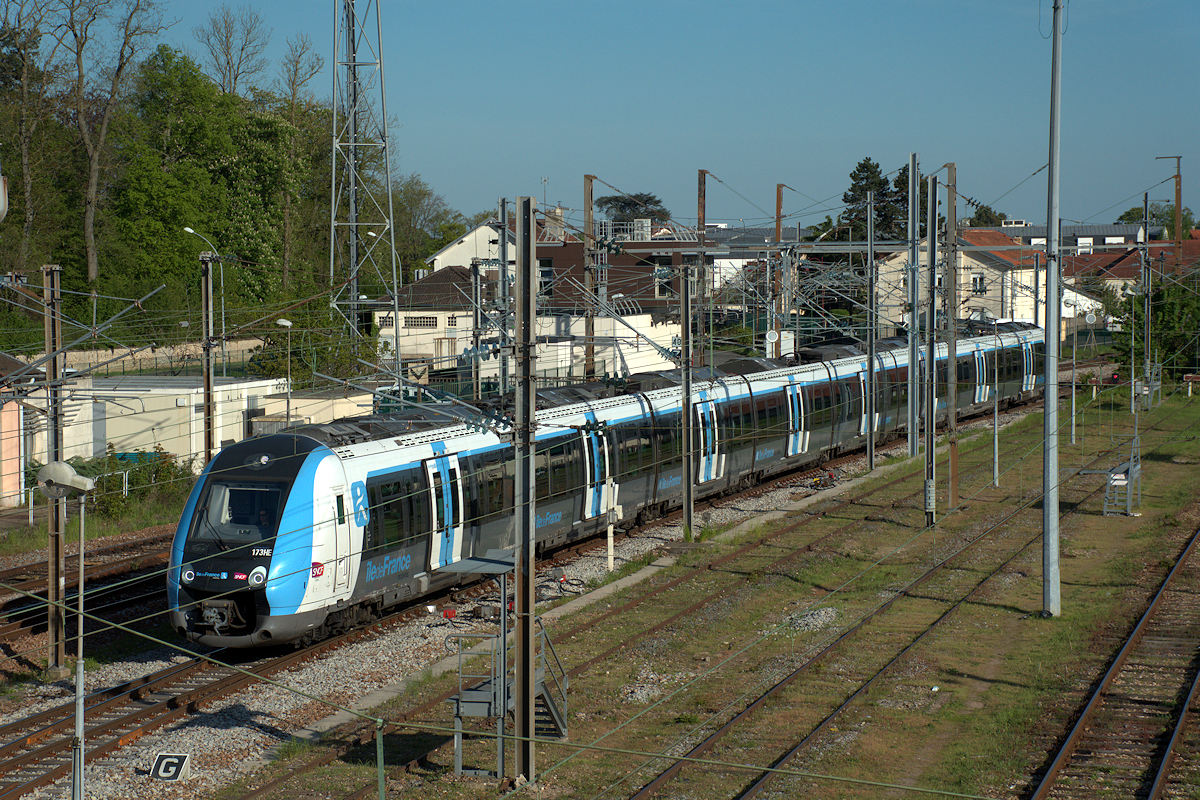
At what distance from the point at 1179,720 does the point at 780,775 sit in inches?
197

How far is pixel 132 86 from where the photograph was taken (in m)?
61.2

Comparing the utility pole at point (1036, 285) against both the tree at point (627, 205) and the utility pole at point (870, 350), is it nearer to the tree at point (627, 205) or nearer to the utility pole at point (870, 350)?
the utility pole at point (870, 350)

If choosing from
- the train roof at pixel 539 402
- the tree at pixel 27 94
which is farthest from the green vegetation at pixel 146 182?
the train roof at pixel 539 402

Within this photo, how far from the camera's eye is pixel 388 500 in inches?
672

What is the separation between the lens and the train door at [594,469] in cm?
2214

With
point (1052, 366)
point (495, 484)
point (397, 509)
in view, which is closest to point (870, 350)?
point (1052, 366)

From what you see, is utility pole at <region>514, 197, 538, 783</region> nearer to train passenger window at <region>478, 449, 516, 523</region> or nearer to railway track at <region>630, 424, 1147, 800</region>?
railway track at <region>630, 424, 1147, 800</region>

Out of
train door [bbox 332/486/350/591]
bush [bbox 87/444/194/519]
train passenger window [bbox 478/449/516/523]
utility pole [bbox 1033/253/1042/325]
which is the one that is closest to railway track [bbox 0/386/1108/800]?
train door [bbox 332/486/350/591]

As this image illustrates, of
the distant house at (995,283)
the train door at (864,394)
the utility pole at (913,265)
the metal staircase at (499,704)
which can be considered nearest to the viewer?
the metal staircase at (499,704)

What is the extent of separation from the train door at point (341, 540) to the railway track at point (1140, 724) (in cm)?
921

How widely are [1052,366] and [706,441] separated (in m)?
10.5

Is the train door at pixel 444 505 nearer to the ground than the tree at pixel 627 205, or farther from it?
nearer to the ground

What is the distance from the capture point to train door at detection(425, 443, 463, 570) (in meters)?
17.9

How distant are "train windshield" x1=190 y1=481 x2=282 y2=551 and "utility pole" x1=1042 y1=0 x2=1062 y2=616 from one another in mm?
11041
